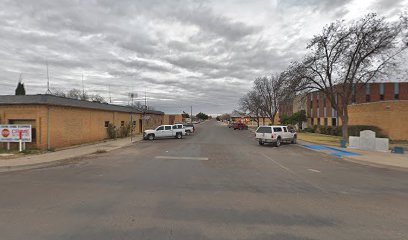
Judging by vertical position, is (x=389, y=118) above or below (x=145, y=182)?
above

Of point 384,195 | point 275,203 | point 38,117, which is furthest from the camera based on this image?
point 38,117

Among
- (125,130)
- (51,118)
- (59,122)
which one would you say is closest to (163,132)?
(125,130)

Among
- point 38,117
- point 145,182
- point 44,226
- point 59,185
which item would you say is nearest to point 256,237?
point 44,226

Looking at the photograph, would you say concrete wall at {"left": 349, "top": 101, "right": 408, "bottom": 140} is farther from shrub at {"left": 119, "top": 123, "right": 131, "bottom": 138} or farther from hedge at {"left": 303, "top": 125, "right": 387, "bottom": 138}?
shrub at {"left": 119, "top": 123, "right": 131, "bottom": 138}

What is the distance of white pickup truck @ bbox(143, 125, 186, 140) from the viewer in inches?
1168

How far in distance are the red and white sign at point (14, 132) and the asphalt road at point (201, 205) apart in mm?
7636

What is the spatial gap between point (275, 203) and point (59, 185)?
7004mm

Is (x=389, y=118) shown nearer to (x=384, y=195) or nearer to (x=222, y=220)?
(x=384, y=195)

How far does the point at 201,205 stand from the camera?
5.94m

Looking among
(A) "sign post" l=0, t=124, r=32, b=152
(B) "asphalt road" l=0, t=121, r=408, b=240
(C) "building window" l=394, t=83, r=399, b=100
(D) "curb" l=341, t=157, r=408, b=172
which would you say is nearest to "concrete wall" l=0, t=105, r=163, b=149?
(A) "sign post" l=0, t=124, r=32, b=152

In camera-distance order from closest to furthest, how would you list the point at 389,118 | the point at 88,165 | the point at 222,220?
the point at 222,220 < the point at 88,165 < the point at 389,118

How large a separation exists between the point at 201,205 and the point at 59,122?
678 inches

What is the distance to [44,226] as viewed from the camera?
4.64 m

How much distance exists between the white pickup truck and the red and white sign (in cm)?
1389
